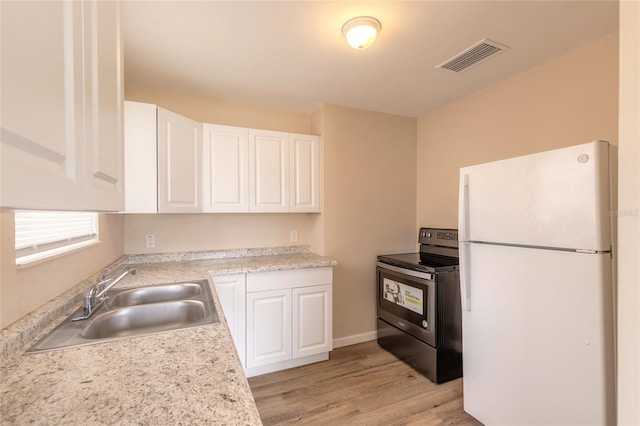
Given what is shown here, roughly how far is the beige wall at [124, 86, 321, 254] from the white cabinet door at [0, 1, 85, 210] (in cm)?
225

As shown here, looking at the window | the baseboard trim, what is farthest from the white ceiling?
the baseboard trim

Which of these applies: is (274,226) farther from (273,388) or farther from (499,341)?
(499,341)

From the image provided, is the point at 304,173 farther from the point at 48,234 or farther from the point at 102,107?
the point at 102,107

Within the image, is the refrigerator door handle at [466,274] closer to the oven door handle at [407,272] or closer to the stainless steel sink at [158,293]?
the oven door handle at [407,272]

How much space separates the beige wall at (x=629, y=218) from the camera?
94cm

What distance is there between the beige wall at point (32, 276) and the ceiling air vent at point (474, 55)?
2442 mm

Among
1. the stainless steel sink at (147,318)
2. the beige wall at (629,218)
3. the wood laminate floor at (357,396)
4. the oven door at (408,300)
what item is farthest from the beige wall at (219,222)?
the beige wall at (629,218)

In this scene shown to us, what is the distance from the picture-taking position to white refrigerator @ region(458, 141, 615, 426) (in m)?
1.25

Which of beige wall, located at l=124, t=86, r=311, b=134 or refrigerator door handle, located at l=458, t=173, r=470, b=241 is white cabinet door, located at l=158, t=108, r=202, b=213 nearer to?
beige wall, located at l=124, t=86, r=311, b=134

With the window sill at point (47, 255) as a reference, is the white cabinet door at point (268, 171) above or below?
above

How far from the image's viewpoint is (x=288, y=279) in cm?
242

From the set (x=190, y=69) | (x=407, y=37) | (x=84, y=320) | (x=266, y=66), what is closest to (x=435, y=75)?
(x=407, y=37)

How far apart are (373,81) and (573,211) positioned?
1.70 metres

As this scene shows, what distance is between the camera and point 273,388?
219 centimetres
